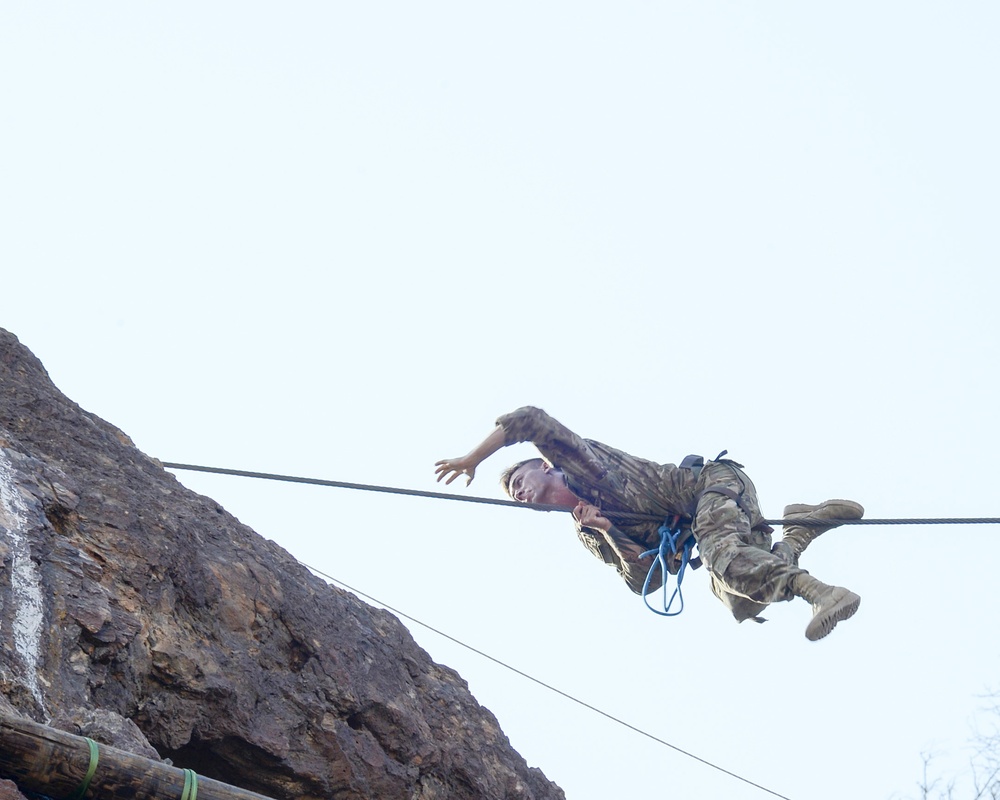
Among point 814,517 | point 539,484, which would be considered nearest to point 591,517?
point 539,484

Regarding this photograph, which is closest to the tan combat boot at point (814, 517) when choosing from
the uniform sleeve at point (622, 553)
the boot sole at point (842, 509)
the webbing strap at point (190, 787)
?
the boot sole at point (842, 509)

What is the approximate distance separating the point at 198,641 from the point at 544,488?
2.97 m

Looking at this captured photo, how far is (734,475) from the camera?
792 cm

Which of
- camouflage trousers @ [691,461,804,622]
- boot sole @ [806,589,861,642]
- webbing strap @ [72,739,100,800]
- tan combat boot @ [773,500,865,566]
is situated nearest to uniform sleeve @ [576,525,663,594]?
camouflage trousers @ [691,461,804,622]

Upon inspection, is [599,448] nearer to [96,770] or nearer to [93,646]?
[93,646]

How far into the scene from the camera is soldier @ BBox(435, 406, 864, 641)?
7383 millimetres

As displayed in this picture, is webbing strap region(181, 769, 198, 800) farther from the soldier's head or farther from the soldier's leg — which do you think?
the soldier's head

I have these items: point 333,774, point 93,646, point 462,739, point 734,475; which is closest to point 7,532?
point 93,646

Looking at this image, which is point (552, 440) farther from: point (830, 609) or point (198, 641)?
point (198, 641)

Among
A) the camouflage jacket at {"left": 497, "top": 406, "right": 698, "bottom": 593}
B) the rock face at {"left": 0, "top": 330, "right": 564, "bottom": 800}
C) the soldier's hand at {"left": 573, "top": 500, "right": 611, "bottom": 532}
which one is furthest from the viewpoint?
the soldier's hand at {"left": 573, "top": 500, "right": 611, "bottom": 532}

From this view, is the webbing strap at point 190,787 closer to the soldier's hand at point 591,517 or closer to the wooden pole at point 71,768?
the wooden pole at point 71,768

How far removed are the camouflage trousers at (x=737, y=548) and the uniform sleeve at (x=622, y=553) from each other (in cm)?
54

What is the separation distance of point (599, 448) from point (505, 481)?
66 cm

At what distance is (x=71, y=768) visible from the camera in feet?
11.4
